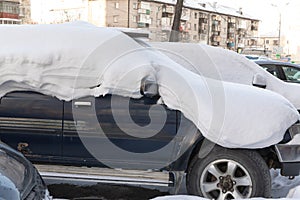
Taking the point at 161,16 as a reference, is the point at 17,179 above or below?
below

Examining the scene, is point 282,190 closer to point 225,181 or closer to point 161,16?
point 225,181

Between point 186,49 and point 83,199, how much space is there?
3.41 m

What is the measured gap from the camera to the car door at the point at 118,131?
13.0ft

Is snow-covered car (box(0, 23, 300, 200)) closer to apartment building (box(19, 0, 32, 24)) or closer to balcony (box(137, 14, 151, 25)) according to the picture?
apartment building (box(19, 0, 32, 24))

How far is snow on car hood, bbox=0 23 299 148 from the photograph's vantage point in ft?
12.8

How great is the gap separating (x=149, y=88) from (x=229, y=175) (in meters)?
1.14

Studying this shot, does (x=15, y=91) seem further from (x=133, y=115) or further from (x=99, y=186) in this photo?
(x=99, y=186)

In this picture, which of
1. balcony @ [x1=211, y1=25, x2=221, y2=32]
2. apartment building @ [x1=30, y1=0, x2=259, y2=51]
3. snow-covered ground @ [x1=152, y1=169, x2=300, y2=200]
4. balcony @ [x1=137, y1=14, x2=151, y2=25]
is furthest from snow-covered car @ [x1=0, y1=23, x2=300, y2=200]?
balcony @ [x1=211, y1=25, x2=221, y2=32]

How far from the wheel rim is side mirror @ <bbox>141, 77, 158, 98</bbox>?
887 mm

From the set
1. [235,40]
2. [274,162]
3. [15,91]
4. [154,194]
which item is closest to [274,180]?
[274,162]

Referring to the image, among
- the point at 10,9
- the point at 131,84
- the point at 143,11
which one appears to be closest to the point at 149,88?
the point at 131,84

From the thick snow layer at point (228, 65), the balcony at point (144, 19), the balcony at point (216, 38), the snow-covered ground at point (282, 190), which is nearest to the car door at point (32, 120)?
the snow-covered ground at point (282, 190)

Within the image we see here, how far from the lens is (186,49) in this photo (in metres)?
6.87

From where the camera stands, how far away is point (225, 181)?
4.00m
